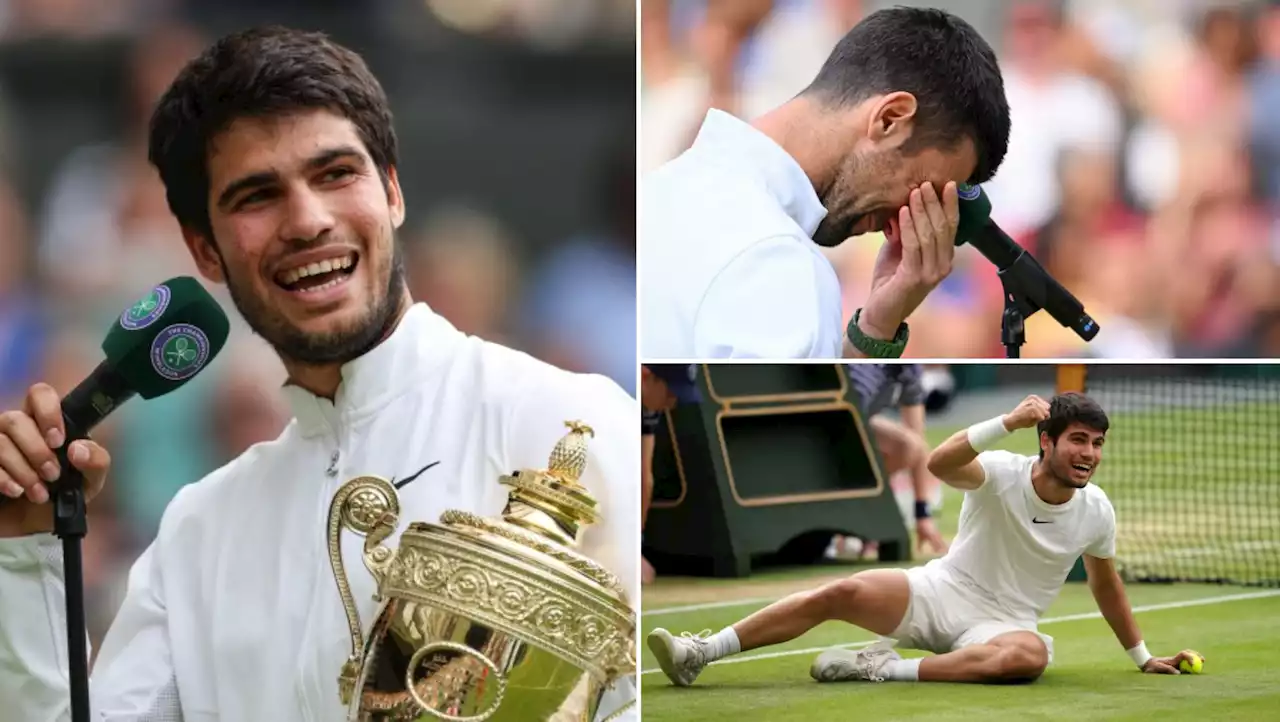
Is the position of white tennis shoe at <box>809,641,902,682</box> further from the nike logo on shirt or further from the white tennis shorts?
the nike logo on shirt

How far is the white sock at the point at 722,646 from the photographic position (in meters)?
2.91

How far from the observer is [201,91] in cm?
281

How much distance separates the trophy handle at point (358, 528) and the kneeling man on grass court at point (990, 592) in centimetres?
48

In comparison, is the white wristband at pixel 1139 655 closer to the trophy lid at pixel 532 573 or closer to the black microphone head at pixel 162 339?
the trophy lid at pixel 532 573

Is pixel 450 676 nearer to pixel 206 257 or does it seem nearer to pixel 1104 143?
pixel 206 257

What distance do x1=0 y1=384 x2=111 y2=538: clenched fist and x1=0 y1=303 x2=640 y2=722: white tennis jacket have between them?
39mm

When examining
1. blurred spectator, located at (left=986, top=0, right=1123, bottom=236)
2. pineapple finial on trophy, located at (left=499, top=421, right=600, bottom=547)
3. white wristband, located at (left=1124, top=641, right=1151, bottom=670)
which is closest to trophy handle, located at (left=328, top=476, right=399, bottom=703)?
pineapple finial on trophy, located at (left=499, top=421, right=600, bottom=547)

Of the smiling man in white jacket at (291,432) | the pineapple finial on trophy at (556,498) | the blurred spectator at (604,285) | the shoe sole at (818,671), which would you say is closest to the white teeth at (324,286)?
the smiling man in white jacket at (291,432)

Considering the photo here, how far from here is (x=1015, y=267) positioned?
9.29 feet

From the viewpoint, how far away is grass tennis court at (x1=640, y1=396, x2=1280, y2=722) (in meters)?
2.85

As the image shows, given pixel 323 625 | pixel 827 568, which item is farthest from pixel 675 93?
pixel 323 625

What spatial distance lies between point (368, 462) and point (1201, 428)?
1325mm

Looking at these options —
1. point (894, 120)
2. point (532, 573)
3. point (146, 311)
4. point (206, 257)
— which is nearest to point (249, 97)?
point (206, 257)

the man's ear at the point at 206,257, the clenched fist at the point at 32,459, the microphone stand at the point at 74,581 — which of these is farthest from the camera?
the man's ear at the point at 206,257
